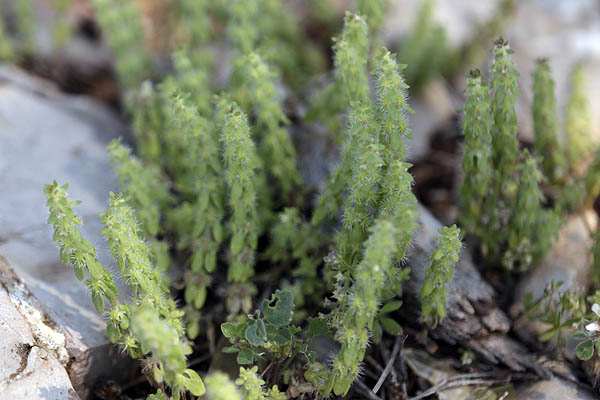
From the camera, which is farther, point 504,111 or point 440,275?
point 504,111

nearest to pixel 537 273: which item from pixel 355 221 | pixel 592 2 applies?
pixel 355 221

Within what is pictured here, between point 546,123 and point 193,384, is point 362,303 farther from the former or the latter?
point 546,123

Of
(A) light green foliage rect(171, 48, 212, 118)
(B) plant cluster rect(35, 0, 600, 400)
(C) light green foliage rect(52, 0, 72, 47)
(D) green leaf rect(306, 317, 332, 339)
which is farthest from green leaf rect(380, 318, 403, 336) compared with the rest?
(C) light green foliage rect(52, 0, 72, 47)

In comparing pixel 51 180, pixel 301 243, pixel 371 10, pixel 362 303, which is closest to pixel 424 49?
pixel 371 10

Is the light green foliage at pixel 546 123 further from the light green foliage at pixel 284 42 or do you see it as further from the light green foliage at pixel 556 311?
the light green foliage at pixel 284 42

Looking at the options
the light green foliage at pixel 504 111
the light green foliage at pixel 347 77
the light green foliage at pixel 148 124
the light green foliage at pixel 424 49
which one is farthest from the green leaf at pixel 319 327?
the light green foliage at pixel 424 49

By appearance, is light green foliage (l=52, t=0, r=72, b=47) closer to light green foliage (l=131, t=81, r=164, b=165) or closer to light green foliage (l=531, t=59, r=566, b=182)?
light green foliage (l=131, t=81, r=164, b=165)
